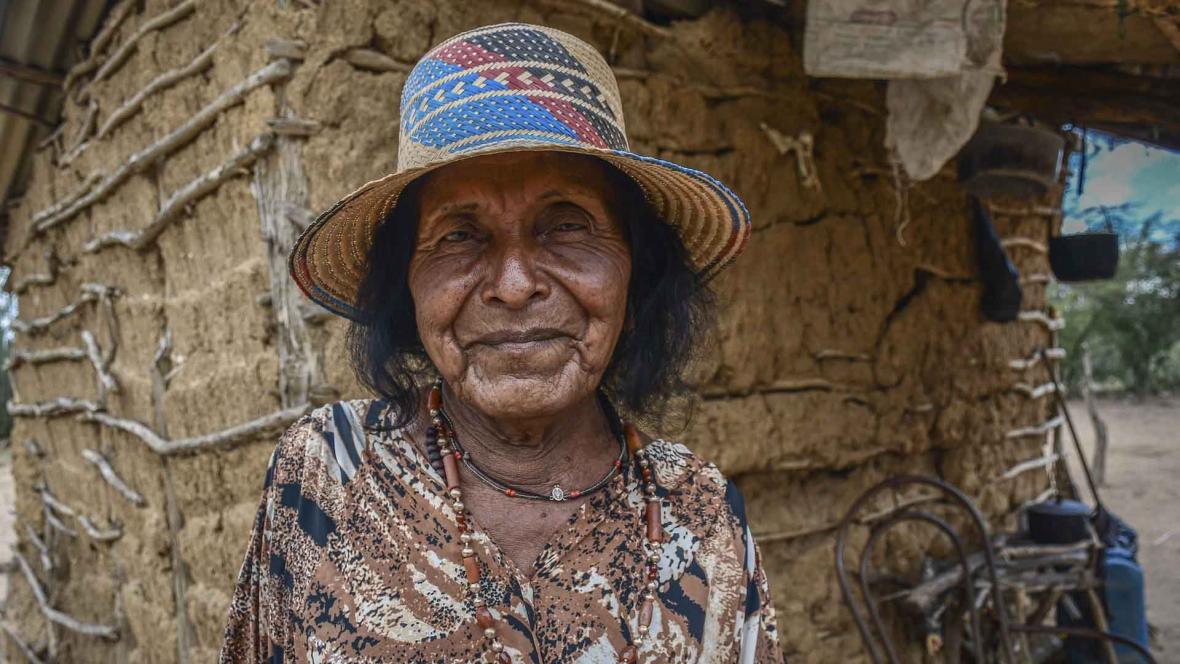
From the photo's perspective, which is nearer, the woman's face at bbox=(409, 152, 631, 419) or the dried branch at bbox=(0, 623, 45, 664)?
the woman's face at bbox=(409, 152, 631, 419)

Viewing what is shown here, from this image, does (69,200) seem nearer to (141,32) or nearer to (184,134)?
(141,32)

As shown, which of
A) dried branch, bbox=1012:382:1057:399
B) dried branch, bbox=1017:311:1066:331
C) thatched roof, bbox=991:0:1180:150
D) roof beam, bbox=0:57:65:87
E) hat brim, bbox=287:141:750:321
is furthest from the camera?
dried branch, bbox=1017:311:1066:331

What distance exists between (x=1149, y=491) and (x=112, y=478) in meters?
11.7

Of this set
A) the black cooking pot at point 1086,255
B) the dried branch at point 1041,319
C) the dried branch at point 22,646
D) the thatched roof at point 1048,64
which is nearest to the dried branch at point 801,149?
the thatched roof at point 1048,64

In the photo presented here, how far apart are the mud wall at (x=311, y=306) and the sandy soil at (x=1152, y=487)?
3.87 m

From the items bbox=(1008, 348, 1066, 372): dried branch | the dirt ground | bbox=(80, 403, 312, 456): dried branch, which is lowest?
the dirt ground

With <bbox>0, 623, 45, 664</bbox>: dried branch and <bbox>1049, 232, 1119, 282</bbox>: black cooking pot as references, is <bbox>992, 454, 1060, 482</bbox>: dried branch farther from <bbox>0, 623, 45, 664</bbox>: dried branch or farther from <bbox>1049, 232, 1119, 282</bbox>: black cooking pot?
<bbox>0, 623, 45, 664</bbox>: dried branch

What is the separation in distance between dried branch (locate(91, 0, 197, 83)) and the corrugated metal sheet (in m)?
0.24

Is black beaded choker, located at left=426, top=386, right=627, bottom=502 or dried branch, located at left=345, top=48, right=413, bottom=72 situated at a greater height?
dried branch, located at left=345, top=48, right=413, bottom=72

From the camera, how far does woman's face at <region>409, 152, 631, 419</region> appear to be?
45.1 inches

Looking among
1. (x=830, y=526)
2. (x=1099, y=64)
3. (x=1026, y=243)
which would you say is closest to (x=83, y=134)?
(x=830, y=526)

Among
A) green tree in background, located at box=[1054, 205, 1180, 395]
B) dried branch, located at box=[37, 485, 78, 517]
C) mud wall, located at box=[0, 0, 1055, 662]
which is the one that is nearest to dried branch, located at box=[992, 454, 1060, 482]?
mud wall, located at box=[0, 0, 1055, 662]

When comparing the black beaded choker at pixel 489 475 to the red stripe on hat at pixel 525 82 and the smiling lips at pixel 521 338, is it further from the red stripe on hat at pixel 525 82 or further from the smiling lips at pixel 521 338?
the red stripe on hat at pixel 525 82

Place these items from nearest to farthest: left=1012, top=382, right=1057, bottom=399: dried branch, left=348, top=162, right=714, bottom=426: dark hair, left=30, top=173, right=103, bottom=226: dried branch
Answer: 1. left=348, top=162, right=714, bottom=426: dark hair
2. left=30, top=173, right=103, bottom=226: dried branch
3. left=1012, top=382, right=1057, bottom=399: dried branch
